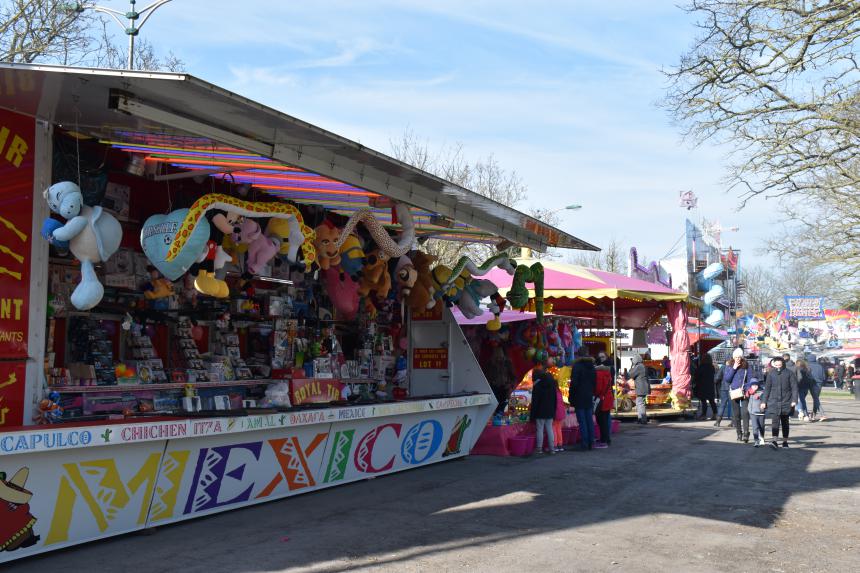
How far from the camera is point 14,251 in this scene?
7266mm

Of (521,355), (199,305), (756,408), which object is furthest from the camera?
(521,355)

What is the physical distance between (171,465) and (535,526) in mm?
3529

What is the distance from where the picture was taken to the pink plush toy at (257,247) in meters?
9.16

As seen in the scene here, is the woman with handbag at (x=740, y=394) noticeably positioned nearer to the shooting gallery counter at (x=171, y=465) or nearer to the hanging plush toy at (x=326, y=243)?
the shooting gallery counter at (x=171, y=465)

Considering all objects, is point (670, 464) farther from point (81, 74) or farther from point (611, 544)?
point (81, 74)

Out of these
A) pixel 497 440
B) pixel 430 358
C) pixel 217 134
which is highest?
pixel 217 134

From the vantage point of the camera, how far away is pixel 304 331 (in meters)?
12.0

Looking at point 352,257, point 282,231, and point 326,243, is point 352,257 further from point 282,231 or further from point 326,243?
point 282,231

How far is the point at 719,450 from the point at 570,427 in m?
2.65

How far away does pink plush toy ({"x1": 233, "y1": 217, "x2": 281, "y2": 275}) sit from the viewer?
9156mm

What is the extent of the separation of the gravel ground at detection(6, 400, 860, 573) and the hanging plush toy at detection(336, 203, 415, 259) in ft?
9.71

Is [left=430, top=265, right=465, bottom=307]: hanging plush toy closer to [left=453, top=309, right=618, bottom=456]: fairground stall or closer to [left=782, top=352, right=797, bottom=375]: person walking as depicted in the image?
[left=453, top=309, right=618, bottom=456]: fairground stall

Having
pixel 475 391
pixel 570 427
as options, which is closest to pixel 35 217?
pixel 475 391

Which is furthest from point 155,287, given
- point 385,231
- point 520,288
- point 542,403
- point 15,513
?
point 542,403
